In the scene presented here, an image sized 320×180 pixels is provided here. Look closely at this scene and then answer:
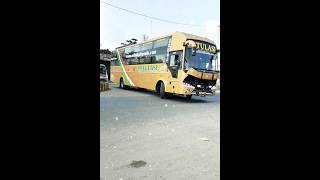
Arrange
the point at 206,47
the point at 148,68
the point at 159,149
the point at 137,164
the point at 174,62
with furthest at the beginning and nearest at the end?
the point at 148,68
the point at 174,62
the point at 206,47
the point at 159,149
the point at 137,164

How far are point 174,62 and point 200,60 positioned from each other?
4.26 ft

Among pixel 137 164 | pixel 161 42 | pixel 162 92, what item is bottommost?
pixel 137 164

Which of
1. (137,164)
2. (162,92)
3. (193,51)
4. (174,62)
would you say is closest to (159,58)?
(174,62)

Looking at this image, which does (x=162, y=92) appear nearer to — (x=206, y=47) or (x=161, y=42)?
(x=161, y=42)

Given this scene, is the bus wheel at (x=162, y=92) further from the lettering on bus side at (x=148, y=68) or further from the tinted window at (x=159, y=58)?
the tinted window at (x=159, y=58)

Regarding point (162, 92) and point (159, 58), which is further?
point (159, 58)

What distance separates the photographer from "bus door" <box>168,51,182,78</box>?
12406 millimetres

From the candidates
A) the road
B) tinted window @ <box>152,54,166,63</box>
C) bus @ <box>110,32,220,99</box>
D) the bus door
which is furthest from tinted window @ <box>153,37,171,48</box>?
the road

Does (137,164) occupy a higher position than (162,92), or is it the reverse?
(162,92)

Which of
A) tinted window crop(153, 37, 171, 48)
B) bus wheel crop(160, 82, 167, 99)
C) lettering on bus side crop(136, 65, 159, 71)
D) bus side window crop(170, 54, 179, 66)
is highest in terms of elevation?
tinted window crop(153, 37, 171, 48)

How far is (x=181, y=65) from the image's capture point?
1222 centimetres

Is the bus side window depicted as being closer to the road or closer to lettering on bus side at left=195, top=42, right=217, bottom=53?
lettering on bus side at left=195, top=42, right=217, bottom=53

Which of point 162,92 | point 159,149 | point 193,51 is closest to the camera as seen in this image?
point 159,149
